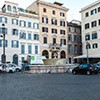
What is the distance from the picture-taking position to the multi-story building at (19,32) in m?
59.4

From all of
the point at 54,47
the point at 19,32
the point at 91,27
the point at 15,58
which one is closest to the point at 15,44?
the point at 19,32

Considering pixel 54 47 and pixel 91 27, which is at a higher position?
pixel 91 27

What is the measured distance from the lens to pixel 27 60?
59500 millimetres

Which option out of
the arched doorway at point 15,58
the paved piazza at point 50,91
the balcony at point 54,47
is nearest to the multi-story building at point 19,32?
the arched doorway at point 15,58

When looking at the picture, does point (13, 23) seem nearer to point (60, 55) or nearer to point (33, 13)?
point (33, 13)

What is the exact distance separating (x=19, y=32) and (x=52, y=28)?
10256 millimetres

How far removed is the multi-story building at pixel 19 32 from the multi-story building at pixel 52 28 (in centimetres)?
176

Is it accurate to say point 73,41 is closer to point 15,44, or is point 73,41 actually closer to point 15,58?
point 15,44

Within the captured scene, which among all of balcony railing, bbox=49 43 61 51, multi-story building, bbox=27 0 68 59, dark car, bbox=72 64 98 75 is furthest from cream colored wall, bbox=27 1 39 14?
dark car, bbox=72 64 98 75

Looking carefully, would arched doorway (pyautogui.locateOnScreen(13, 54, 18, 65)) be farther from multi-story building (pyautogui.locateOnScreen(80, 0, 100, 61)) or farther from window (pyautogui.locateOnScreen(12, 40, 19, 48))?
multi-story building (pyautogui.locateOnScreen(80, 0, 100, 61))

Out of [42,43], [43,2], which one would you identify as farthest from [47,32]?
[43,2]

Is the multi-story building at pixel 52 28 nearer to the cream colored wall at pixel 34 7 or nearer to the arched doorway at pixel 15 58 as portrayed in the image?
the cream colored wall at pixel 34 7

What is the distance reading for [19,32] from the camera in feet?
201

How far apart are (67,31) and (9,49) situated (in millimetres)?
19133
